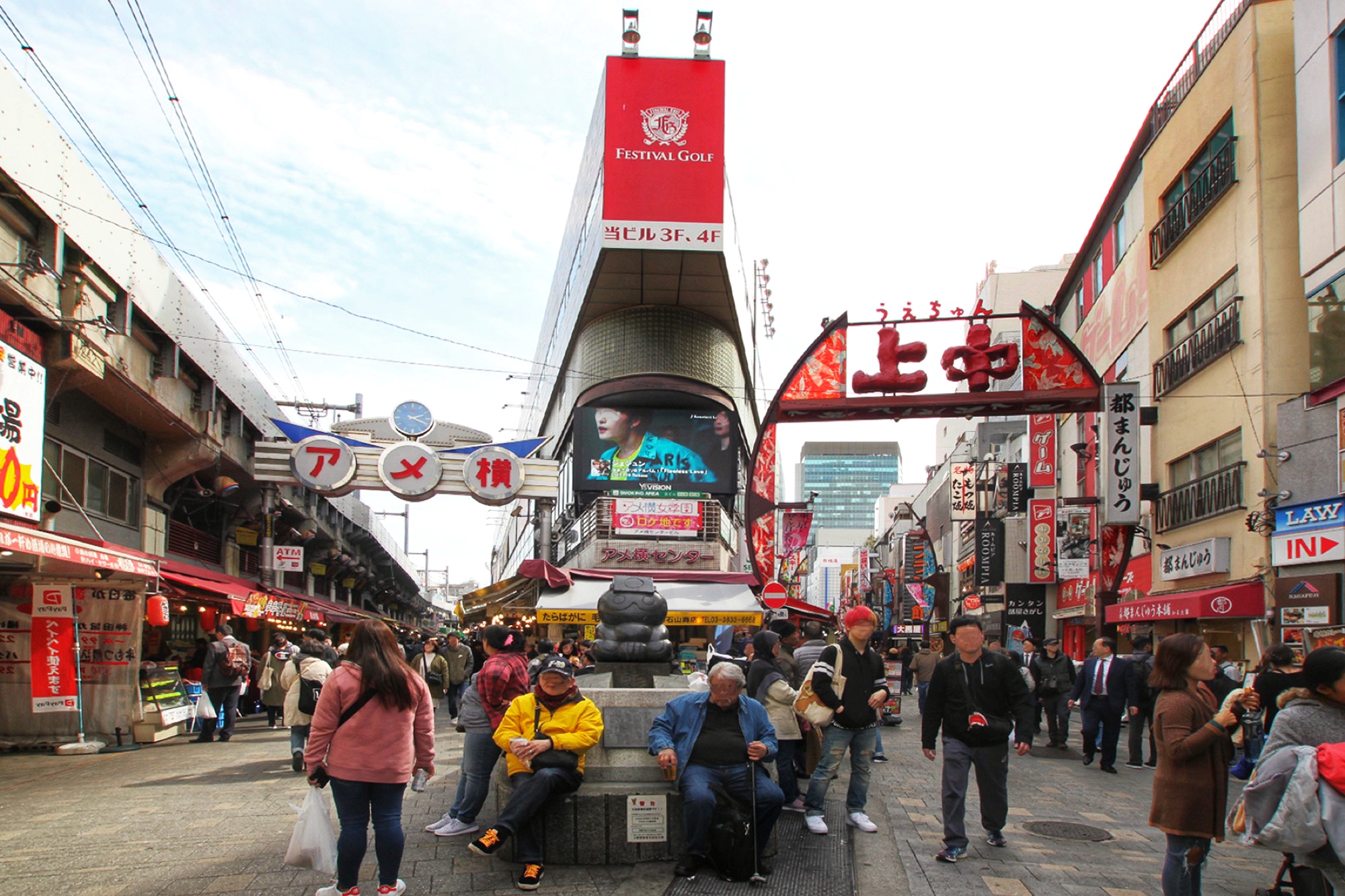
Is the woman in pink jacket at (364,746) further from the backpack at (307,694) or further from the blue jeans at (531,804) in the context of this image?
the backpack at (307,694)

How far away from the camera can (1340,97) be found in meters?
13.2

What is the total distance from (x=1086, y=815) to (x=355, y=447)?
18.9m

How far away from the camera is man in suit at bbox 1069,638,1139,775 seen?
11.5 meters

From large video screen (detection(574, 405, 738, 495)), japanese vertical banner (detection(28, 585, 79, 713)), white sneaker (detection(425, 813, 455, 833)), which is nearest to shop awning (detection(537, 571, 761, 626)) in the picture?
large video screen (detection(574, 405, 738, 495))

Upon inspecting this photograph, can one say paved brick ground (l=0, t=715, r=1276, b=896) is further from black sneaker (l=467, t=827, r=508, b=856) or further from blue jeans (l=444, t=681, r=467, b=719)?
blue jeans (l=444, t=681, r=467, b=719)

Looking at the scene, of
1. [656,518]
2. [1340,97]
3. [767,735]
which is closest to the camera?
[767,735]

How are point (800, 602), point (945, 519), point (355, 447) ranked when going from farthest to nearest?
1. point (945, 519)
2. point (800, 602)
3. point (355, 447)

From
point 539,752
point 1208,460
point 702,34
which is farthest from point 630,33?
point 539,752

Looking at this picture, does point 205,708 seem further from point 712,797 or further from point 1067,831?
point 1067,831

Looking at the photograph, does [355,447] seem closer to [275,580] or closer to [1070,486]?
[275,580]

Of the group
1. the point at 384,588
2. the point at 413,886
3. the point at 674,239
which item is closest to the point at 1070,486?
the point at 674,239

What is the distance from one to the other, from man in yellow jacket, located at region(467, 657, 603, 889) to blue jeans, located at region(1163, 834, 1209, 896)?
3149 mm

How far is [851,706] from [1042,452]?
2366 centimetres

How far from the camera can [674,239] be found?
92.4 feet
